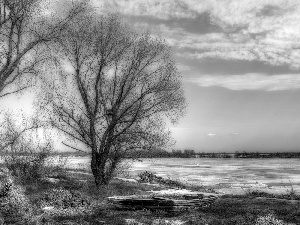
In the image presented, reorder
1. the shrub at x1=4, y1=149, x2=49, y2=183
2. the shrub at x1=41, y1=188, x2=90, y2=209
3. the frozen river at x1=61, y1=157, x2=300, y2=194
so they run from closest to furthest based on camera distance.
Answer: the shrub at x1=41, y1=188, x2=90, y2=209
the shrub at x1=4, y1=149, x2=49, y2=183
the frozen river at x1=61, y1=157, x2=300, y2=194

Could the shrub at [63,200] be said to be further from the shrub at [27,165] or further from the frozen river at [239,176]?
the shrub at [27,165]

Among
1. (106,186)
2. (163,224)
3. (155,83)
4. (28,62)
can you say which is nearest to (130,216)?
(163,224)

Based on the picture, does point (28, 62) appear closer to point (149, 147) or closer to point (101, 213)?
point (101, 213)

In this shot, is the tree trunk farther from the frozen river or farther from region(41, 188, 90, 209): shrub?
region(41, 188, 90, 209): shrub

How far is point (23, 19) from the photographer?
1538cm

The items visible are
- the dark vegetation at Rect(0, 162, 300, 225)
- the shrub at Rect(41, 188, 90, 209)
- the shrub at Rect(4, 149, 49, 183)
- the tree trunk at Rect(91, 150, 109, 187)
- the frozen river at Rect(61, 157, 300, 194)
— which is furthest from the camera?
the frozen river at Rect(61, 157, 300, 194)

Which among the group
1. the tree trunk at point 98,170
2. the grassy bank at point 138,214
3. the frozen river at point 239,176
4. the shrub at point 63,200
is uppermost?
the tree trunk at point 98,170

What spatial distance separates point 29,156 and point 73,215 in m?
11.1

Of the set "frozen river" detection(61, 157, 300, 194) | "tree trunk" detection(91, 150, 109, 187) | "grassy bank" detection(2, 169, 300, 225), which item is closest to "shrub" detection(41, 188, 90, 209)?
"grassy bank" detection(2, 169, 300, 225)

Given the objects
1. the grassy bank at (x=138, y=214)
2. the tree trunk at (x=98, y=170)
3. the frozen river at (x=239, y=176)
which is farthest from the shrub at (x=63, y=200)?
the tree trunk at (x=98, y=170)

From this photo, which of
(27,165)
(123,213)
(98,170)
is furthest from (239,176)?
(123,213)

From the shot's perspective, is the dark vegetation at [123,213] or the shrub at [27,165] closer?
the dark vegetation at [123,213]

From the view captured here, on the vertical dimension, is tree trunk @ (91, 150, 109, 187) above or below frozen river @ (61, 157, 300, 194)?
above

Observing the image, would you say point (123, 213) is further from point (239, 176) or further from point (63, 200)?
point (239, 176)
